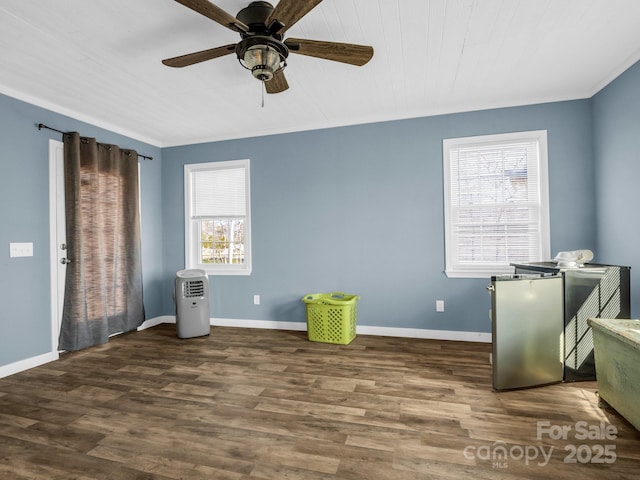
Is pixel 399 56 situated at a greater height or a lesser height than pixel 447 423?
greater

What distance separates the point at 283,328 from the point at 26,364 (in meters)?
2.53

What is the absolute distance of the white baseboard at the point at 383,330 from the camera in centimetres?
355

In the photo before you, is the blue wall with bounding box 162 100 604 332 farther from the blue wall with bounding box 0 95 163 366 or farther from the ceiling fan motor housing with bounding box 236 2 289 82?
the ceiling fan motor housing with bounding box 236 2 289 82

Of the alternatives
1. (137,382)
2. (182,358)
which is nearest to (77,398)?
(137,382)

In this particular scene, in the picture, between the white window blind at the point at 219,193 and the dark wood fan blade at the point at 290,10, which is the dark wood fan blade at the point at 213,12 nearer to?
the dark wood fan blade at the point at 290,10

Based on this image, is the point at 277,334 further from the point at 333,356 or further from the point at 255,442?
the point at 255,442

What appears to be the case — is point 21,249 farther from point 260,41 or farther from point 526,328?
point 526,328

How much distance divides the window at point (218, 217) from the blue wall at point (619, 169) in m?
3.82

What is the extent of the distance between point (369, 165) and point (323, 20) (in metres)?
1.91

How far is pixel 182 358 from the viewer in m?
3.21

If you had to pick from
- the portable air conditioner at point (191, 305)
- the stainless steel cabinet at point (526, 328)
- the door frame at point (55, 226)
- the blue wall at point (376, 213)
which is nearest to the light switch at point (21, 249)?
the door frame at point (55, 226)

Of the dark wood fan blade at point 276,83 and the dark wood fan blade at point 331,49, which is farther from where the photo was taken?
the dark wood fan blade at point 276,83

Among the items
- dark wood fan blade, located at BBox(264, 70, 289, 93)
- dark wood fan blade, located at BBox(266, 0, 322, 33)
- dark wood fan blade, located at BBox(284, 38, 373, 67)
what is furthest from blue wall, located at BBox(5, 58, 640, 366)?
dark wood fan blade, located at BBox(266, 0, 322, 33)

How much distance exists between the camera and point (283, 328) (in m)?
4.16
